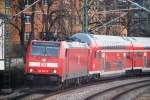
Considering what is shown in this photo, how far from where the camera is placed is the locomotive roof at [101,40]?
1412 inches

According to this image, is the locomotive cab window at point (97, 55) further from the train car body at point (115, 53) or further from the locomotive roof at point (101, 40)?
the locomotive roof at point (101, 40)

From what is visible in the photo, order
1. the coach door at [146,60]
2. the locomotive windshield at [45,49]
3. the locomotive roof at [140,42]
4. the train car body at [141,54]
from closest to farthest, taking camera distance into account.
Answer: the locomotive windshield at [45,49] → the train car body at [141,54] → the locomotive roof at [140,42] → the coach door at [146,60]

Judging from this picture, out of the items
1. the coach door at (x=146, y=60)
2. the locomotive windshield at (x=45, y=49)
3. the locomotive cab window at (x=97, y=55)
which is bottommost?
the coach door at (x=146, y=60)

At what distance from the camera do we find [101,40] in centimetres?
3847

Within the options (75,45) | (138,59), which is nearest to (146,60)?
(138,59)

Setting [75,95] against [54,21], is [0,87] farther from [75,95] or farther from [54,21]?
[54,21]

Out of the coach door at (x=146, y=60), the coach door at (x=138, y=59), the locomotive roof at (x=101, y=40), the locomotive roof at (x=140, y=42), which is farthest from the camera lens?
the coach door at (x=146, y=60)

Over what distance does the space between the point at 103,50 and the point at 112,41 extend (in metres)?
2.82

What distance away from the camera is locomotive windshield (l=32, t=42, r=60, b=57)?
2905 cm

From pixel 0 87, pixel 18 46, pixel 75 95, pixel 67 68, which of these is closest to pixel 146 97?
pixel 75 95

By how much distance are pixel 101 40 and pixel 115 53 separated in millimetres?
2791

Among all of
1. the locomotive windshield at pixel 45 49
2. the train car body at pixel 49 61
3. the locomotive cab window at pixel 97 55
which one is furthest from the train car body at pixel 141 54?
the locomotive windshield at pixel 45 49

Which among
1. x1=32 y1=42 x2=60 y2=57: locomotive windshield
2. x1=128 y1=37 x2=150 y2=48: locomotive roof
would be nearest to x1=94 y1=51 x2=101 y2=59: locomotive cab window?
x1=32 y1=42 x2=60 y2=57: locomotive windshield

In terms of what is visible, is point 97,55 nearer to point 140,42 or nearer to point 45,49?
point 45,49
